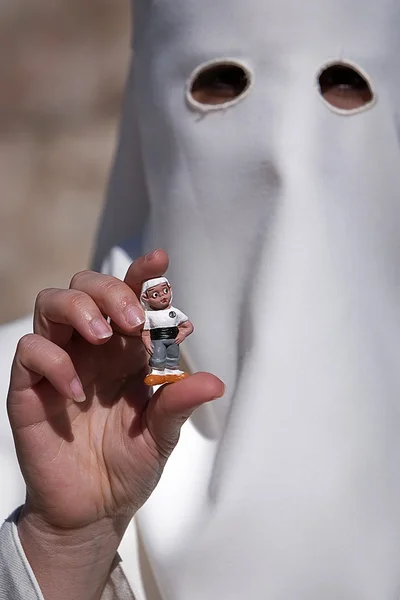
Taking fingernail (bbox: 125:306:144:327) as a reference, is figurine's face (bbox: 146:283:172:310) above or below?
above

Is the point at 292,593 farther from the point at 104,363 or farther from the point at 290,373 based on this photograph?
the point at 104,363

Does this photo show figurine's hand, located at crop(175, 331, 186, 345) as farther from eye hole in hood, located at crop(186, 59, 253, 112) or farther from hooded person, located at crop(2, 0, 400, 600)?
eye hole in hood, located at crop(186, 59, 253, 112)

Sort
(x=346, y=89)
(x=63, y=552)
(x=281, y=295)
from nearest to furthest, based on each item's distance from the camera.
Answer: (x=63, y=552)
(x=281, y=295)
(x=346, y=89)

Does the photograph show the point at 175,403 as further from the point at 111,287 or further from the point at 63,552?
the point at 63,552

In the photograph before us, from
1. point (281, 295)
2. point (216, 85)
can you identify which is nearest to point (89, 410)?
point (281, 295)

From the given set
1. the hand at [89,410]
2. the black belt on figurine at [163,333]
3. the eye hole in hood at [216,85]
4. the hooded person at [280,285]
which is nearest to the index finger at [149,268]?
the hand at [89,410]

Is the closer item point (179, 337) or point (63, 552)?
point (179, 337)

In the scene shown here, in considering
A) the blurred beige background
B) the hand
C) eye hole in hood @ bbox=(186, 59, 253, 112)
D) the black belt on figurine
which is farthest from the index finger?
the blurred beige background

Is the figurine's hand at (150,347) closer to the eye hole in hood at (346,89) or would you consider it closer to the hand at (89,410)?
the hand at (89,410)
